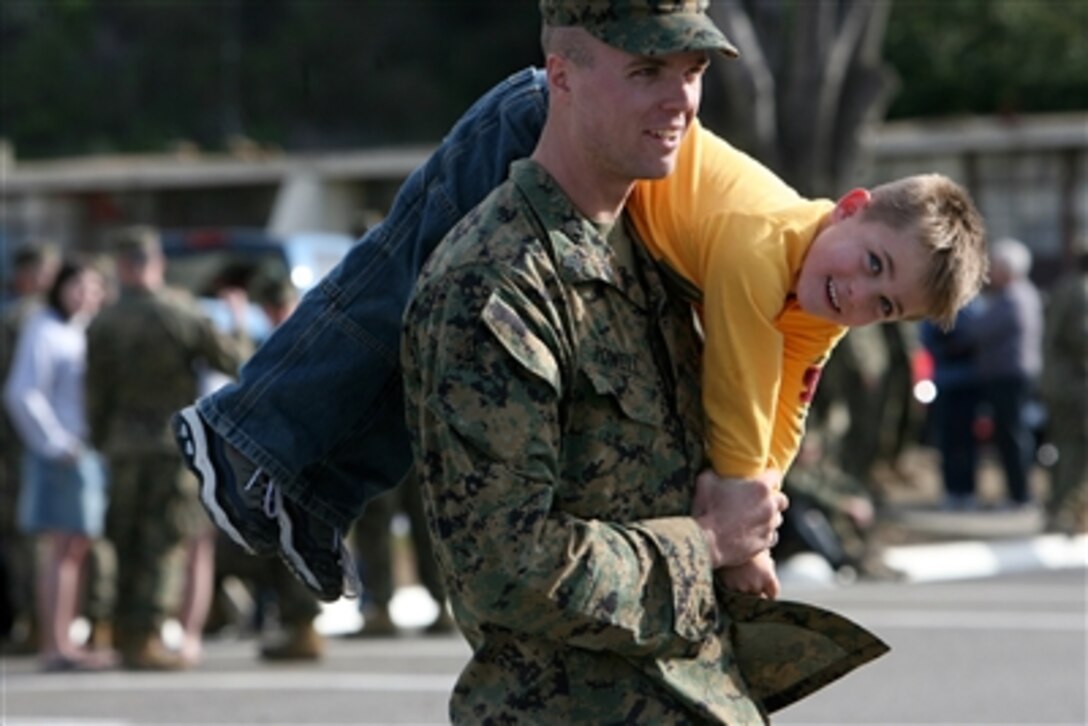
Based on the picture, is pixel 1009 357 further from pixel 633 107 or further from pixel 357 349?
pixel 633 107

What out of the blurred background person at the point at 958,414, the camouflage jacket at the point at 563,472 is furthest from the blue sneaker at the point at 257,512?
the blurred background person at the point at 958,414

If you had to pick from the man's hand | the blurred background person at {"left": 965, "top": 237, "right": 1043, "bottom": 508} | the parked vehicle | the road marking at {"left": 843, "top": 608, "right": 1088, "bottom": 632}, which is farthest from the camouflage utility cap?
the blurred background person at {"left": 965, "top": 237, "right": 1043, "bottom": 508}

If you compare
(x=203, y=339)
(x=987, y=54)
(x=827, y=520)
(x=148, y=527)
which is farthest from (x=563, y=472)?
(x=987, y=54)

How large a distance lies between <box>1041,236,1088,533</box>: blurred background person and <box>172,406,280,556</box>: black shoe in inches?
547

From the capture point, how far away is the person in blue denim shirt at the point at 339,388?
4371mm

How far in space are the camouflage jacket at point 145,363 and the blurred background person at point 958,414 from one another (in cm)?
1001

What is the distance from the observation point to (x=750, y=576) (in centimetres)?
420

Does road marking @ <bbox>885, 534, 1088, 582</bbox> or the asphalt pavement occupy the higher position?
the asphalt pavement

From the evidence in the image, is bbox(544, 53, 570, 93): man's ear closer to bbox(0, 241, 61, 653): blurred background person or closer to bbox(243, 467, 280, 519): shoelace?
bbox(243, 467, 280, 519): shoelace

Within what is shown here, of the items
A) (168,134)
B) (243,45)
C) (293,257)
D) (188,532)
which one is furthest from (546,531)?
(243,45)

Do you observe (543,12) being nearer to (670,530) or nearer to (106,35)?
(670,530)

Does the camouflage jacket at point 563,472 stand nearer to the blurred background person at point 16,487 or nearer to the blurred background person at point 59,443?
the blurred background person at point 59,443

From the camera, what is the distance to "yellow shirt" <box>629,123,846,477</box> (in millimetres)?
4094

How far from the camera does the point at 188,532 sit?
12.2 m
